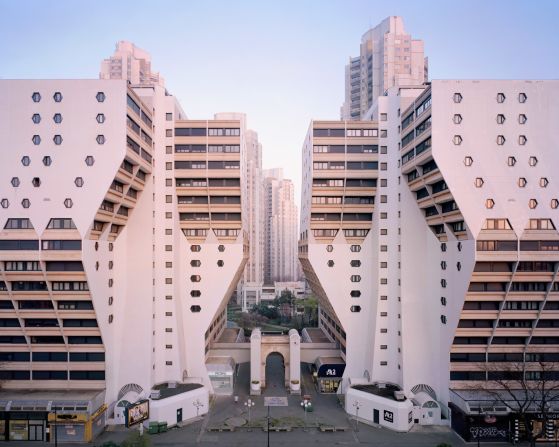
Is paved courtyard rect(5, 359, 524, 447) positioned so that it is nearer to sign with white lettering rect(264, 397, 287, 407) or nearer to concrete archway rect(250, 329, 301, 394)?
sign with white lettering rect(264, 397, 287, 407)

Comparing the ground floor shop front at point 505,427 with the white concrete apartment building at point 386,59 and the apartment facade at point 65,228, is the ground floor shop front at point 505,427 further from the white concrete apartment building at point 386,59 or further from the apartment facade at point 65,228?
the white concrete apartment building at point 386,59

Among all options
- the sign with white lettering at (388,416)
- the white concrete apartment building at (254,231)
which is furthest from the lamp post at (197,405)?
the white concrete apartment building at (254,231)

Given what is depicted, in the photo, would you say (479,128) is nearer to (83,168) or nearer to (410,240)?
(410,240)

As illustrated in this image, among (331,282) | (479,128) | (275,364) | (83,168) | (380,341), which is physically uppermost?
(479,128)

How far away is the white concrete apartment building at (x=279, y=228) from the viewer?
526 ft

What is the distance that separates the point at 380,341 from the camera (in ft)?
154

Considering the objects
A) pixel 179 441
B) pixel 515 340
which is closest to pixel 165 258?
pixel 179 441

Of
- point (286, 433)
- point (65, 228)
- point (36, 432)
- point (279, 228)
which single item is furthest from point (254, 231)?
point (36, 432)

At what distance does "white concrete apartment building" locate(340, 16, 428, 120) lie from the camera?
9425cm

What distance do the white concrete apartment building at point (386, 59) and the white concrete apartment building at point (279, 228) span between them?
64.7 metres

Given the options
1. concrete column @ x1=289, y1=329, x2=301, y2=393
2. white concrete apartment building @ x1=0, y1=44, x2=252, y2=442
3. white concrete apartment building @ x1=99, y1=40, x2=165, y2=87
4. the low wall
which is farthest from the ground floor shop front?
white concrete apartment building @ x1=99, y1=40, x2=165, y2=87

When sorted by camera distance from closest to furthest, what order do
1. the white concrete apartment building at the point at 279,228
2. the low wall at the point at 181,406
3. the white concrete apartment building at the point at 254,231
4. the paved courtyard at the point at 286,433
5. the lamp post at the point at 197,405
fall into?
1. the paved courtyard at the point at 286,433
2. the low wall at the point at 181,406
3. the lamp post at the point at 197,405
4. the white concrete apartment building at the point at 254,231
5. the white concrete apartment building at the point at 279,228

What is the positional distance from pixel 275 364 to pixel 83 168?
1650 inches

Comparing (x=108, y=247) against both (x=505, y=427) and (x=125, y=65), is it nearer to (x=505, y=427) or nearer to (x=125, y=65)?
(x=505, y=427)
